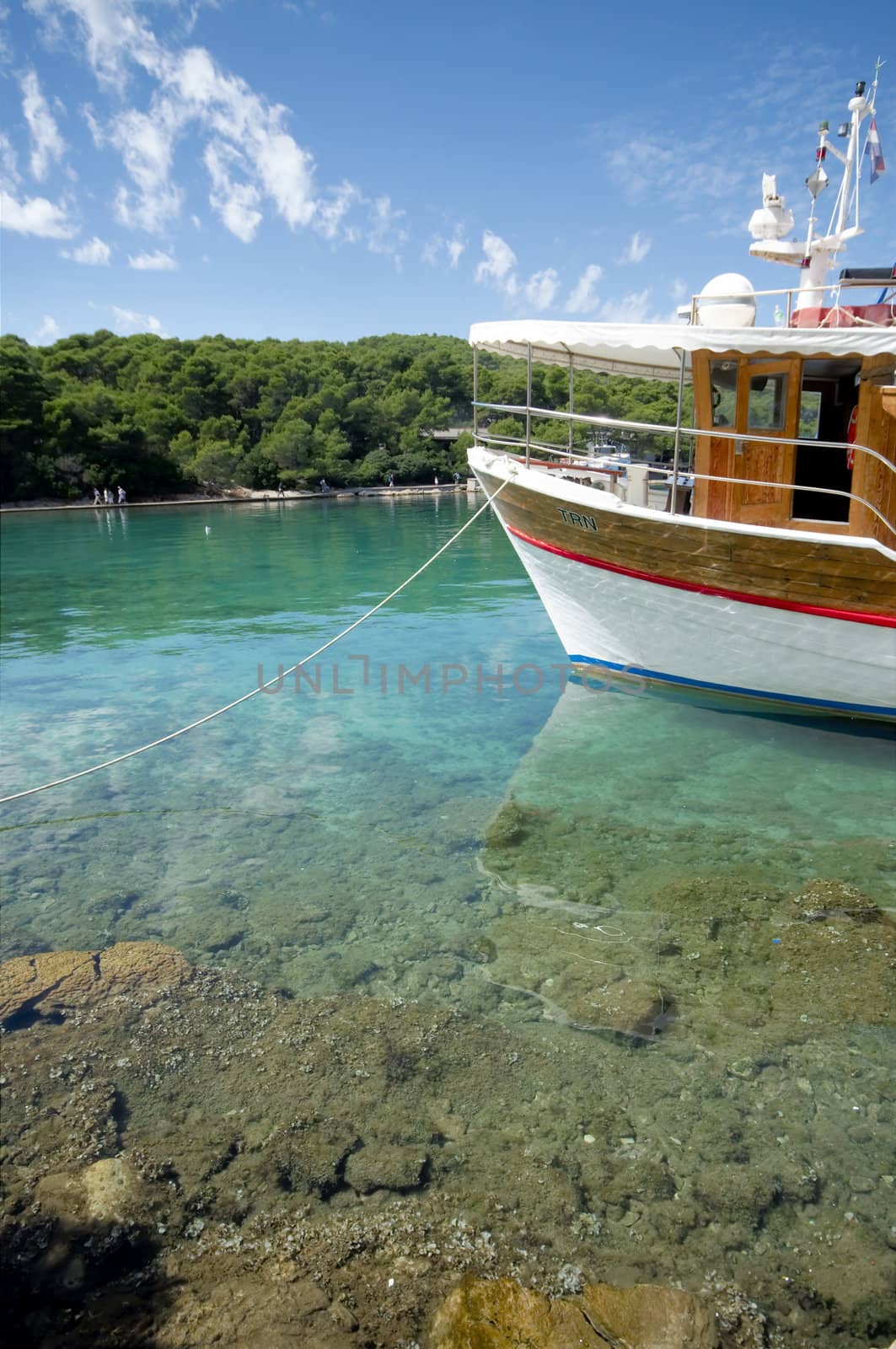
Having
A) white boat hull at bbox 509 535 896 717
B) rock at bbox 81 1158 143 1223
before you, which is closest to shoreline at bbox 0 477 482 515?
white boat hull at bbox 509 535 896 717

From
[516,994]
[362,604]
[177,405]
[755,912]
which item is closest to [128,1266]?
[516,994]

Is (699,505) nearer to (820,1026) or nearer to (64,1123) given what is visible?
(820,1026)

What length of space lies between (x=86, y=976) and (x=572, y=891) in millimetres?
2998

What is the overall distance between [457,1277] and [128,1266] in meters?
1.14

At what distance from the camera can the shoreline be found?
49591 mm

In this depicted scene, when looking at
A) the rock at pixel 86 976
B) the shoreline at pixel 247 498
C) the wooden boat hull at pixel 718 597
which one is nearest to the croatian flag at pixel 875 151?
the wooden boat hull at pixel 718 597

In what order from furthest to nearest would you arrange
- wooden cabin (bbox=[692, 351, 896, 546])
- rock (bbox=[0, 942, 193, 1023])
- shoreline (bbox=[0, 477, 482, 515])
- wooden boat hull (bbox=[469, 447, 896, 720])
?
shoreline (bbox=[0, 477, 482, 515])
wooden cabin (bbox=[692, 351, 896, 546])
wooden boat hull (bbox=[469, 447, 896, 720])
rock (bbox=[0, 942, 193, 1023])

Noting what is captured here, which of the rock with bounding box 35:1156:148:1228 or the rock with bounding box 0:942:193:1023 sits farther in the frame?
the rock with bounding box 0:942:193:1023

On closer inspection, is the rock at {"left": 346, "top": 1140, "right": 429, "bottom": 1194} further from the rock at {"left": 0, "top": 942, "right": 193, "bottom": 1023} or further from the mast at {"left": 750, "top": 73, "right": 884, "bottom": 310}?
the mast at {"left": 750, "top": 73, "right": 884, "bottom": 310}

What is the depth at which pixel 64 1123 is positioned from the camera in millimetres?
3658

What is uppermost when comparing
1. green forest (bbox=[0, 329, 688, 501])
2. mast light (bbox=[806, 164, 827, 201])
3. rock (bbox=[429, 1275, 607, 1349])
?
green forest (bbox=[0, 329, 688, 501])

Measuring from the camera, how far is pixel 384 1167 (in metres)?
3.40

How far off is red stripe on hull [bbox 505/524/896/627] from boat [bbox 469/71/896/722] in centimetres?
2

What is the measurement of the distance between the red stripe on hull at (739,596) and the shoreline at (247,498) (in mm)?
40166
